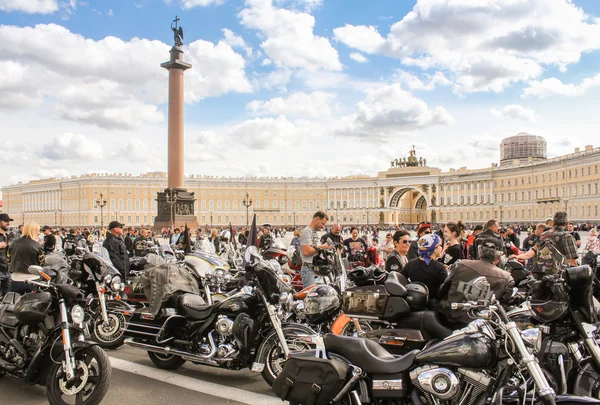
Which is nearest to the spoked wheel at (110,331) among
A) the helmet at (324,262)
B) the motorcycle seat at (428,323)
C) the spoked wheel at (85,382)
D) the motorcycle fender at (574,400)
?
the spoked wheel at (85,382)

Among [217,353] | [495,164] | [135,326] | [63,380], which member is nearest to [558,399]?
[217,353]

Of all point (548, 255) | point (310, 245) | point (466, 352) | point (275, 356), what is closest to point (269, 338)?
point (275, 356)

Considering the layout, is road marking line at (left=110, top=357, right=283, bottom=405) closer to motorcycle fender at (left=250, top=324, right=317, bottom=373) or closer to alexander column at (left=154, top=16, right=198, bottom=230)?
motorcycle fender at (left=250, top=324, right=317, bottom=373)

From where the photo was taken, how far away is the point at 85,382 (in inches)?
194

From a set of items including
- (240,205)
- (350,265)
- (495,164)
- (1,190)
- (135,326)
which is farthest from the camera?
(1,190)

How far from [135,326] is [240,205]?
114 metres

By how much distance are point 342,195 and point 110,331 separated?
387 ft

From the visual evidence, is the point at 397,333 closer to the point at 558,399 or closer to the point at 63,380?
the point at 558,399

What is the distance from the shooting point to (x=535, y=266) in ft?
26.9

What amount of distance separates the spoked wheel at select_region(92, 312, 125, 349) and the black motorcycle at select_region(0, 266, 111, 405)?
1.74 metres

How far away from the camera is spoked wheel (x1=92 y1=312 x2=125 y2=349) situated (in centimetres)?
773

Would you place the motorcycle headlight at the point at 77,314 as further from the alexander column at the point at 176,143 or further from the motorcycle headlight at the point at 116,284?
the alexander column at the point at 176,143

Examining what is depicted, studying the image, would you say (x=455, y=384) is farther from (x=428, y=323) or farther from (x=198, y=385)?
(x=198, y=385)

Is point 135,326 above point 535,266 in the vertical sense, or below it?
below
